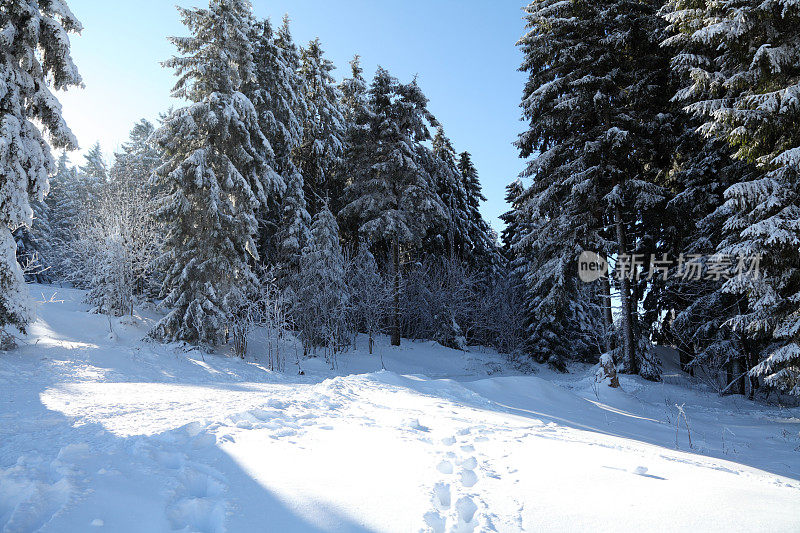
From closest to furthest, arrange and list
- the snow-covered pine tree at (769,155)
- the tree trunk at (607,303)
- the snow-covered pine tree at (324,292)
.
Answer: the snow-covered pine tree at (769,155), the tree trunk at (607,303), the snow-covered pine tree at (324,292)

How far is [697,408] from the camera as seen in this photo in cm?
1149

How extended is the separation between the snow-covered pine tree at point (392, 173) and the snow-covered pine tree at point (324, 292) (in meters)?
1.70

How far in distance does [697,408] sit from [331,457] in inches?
474

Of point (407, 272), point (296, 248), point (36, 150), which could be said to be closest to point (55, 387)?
point (36, 150)

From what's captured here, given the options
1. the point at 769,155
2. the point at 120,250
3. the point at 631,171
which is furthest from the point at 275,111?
the point at 769,155

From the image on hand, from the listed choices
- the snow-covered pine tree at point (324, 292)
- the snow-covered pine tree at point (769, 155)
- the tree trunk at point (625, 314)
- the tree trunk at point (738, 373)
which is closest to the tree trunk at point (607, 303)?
the tree trunk at point (625, 314)

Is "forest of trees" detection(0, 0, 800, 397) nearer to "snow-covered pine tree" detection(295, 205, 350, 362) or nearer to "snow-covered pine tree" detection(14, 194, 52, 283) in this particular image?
"snow-covered pine tree" detection(295, 205, 350, 362)

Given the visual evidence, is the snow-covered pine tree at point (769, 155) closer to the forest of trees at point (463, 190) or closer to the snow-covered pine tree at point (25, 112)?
the forest of trees at point (463, 190)

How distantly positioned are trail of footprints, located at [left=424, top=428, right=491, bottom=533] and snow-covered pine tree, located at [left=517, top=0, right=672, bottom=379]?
12362 millimetres

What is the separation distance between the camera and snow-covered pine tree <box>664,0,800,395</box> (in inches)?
318

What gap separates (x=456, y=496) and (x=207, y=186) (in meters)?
14.9

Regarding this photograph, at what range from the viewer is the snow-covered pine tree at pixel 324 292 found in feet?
59.3

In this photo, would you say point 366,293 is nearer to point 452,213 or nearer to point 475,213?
point 452,213

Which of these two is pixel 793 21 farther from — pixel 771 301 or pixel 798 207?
pixel 771 301
